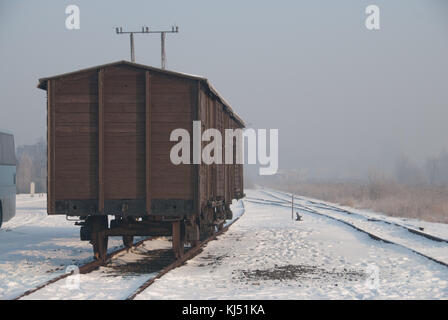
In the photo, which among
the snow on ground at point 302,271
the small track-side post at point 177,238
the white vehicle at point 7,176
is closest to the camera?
the snow on ground at point 302,271

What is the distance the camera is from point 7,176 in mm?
18609

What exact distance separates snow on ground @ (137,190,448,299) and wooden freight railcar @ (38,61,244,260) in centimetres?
172

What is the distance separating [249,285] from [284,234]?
850 centimetres

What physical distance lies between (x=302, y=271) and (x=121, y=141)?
15.0ft

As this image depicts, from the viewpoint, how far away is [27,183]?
8419cm

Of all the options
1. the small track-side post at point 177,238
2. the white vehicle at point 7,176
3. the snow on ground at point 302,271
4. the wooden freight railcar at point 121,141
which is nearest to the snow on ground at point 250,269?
the snow on ground at point 302,271

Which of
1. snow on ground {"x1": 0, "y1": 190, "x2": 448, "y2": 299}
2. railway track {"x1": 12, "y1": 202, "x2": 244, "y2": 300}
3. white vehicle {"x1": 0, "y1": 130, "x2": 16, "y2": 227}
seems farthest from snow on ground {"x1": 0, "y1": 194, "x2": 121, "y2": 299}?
white vehicle {"x1": 0, "y1": 130, "x2": 16, "y2": 227}

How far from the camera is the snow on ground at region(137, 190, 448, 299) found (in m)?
8.27

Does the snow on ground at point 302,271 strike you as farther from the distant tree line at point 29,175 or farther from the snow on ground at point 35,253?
the distant tree line at point 29,175

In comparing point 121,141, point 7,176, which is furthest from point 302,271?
point 7,176

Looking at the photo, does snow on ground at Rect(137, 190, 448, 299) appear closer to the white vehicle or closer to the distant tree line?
the white vehicle

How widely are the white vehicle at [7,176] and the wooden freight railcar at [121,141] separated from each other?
836cm

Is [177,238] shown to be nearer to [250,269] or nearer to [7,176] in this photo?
[250,269]

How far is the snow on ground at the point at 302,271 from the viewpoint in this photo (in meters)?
8.27
